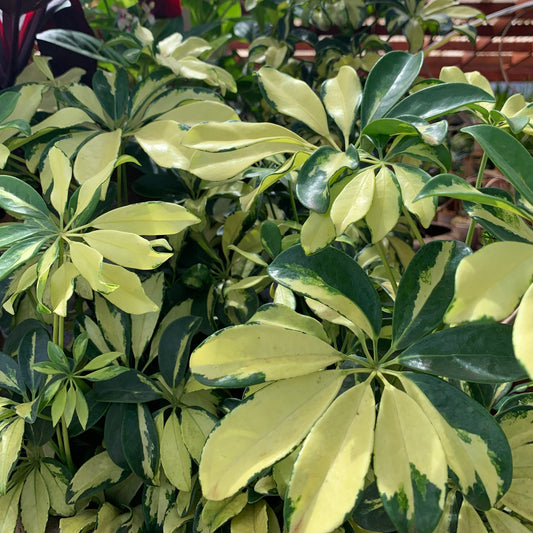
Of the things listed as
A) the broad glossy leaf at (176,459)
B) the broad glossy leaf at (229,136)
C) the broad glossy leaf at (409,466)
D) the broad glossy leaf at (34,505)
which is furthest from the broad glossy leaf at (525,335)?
the broad glossy leaf at (34,505)

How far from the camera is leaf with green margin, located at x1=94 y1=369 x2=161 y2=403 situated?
593 mm

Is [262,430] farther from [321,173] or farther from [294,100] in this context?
[294,100]

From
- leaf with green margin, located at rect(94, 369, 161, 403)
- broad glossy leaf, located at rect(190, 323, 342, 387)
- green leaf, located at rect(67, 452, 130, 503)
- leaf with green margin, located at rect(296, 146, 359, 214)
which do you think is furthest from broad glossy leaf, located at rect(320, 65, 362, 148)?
green leaf, located at rect(67, 452, 130, 503)

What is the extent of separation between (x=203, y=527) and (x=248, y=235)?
427mm

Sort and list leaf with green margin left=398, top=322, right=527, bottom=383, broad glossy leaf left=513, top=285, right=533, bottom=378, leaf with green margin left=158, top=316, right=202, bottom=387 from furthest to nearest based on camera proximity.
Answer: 1. leaf with green margin left=158, top=316, right=202, bottom=387
2. leaf with green margin left=398, top=322, right=527, bottom=383
3. broad glossy leaf left=513, top=285, right=533, bottom=378

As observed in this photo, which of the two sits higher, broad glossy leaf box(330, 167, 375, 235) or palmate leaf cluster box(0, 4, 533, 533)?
broad glossy leaf box(330, 167, 375, 235)

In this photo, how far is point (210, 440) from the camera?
390mm

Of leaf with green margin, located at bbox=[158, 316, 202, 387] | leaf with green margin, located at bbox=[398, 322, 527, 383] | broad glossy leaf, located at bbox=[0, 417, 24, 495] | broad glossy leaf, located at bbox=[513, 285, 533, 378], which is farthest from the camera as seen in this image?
leaf with green margin, located at bbox=[158, 316, 202, 387]

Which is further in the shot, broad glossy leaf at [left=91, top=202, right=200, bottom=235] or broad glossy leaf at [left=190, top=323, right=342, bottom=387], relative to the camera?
broad glossy leaf at [left=91, top=202, right=200, bottom=235]

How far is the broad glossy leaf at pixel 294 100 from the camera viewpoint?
21.9 inches

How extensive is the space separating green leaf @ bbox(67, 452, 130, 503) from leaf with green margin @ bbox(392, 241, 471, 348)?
0.38m

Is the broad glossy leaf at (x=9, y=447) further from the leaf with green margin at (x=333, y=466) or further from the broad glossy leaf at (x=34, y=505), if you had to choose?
the leaf with green margin at (x=333, y=466)

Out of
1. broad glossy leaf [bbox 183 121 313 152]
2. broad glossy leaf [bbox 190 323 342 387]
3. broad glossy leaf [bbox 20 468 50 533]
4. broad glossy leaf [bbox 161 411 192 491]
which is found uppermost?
broad glossy leaf [bbox 183 121 313 152]

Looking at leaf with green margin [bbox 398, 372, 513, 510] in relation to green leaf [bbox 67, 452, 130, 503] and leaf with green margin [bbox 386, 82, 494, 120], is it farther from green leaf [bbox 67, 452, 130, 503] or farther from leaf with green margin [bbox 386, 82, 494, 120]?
green leaf [bbox 67, 452, 130, 503]
